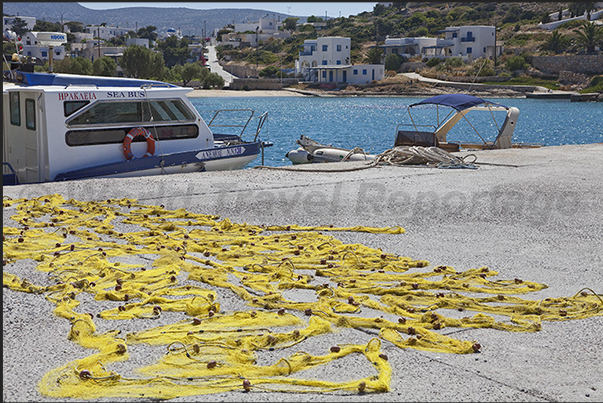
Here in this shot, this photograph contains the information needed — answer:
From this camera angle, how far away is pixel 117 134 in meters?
12.2

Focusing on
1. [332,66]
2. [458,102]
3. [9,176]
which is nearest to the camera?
[9,176]

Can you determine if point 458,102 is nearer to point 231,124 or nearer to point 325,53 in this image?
point 231,124

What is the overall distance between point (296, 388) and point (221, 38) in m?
182

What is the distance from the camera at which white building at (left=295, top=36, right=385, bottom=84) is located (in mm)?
98312

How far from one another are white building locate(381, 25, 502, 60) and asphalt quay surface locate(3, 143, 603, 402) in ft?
306

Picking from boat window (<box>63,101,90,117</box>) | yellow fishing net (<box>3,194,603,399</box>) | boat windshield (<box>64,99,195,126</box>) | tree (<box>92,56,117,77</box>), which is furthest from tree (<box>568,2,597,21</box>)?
yellow fishing net (<box>3,194,603,399</box>)

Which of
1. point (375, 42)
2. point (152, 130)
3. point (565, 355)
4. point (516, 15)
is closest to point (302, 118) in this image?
point (152, 130)

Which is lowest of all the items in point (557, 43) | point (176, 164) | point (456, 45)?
point (176, 164)

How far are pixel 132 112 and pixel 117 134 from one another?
0.48m

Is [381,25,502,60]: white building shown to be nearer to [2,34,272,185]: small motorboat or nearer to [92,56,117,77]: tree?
[92,56,117,77]: tree

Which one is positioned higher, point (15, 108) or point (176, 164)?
point (15, 108)

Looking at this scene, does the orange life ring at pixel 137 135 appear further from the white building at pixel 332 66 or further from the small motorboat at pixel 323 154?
the white building at pixel 332 66

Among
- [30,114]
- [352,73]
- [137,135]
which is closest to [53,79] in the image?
[30,114]

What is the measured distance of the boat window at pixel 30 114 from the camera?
1148cm
